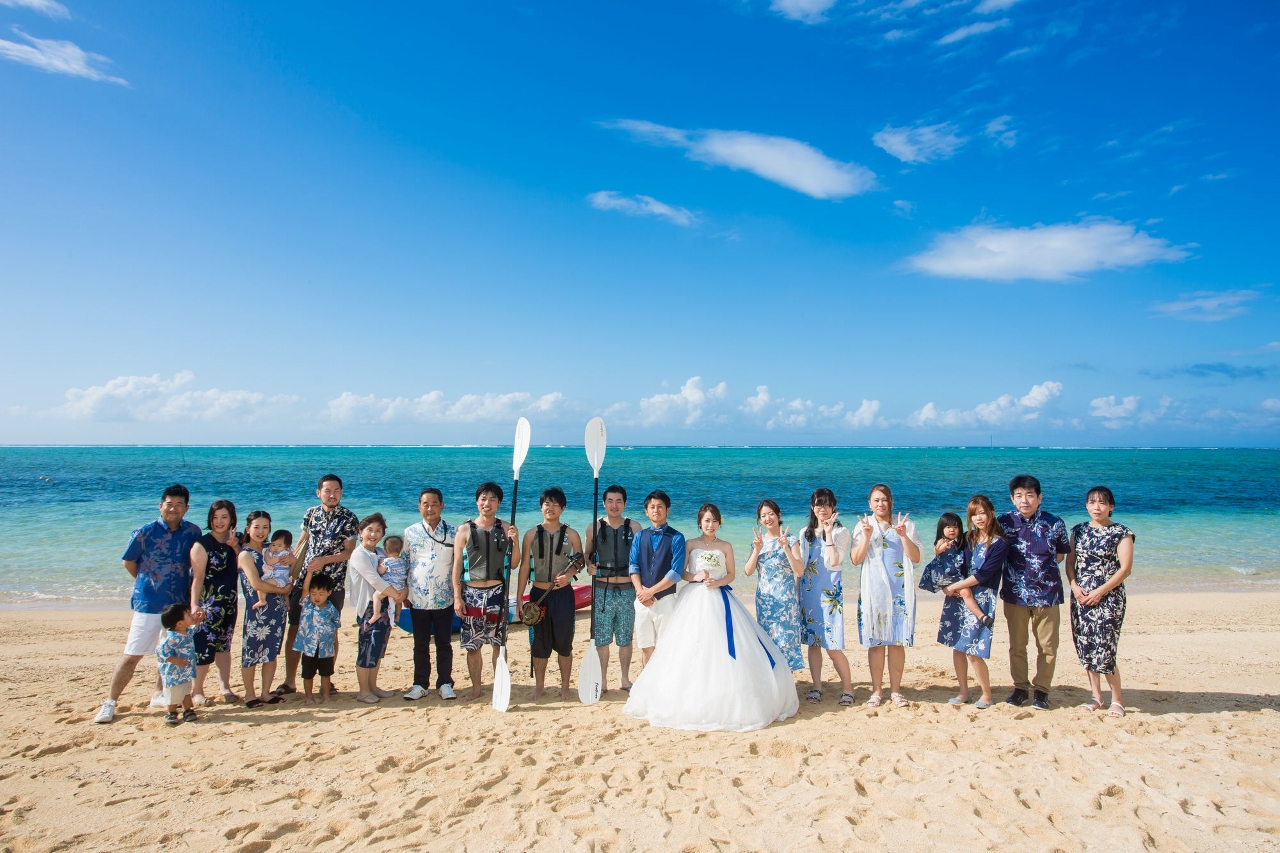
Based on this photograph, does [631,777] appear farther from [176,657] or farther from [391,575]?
[176,657]

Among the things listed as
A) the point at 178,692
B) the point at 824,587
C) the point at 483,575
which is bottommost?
the point at 178,692

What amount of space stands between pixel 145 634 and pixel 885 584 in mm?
6269

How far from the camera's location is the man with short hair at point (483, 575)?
19.3 ft

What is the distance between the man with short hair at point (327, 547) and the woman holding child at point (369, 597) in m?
0.13

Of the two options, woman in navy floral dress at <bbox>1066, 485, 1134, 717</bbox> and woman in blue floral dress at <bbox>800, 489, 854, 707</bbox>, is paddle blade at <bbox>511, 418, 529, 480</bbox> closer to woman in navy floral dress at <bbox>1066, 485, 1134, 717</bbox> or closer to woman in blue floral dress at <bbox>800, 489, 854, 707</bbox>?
woman in blue floral dress at <bbox>800, 489, 854, 707</bbox>

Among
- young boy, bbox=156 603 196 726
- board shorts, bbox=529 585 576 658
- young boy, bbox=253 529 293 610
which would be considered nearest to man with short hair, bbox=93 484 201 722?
young boy, bbox=156 603 196 726

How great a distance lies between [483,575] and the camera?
19.5 ft

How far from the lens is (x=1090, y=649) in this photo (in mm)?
5473

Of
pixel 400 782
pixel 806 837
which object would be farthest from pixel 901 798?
pixel 400 782

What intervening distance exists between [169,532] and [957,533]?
22.7 feet

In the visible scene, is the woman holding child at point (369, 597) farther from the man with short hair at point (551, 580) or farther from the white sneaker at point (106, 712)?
the white sneaker at point (106, 712)

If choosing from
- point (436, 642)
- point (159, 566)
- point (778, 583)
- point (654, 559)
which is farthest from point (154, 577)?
point (778, 583)

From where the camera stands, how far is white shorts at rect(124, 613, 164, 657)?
534 centimetres

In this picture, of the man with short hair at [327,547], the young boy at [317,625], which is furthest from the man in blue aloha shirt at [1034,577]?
the young boy at [317,625]
